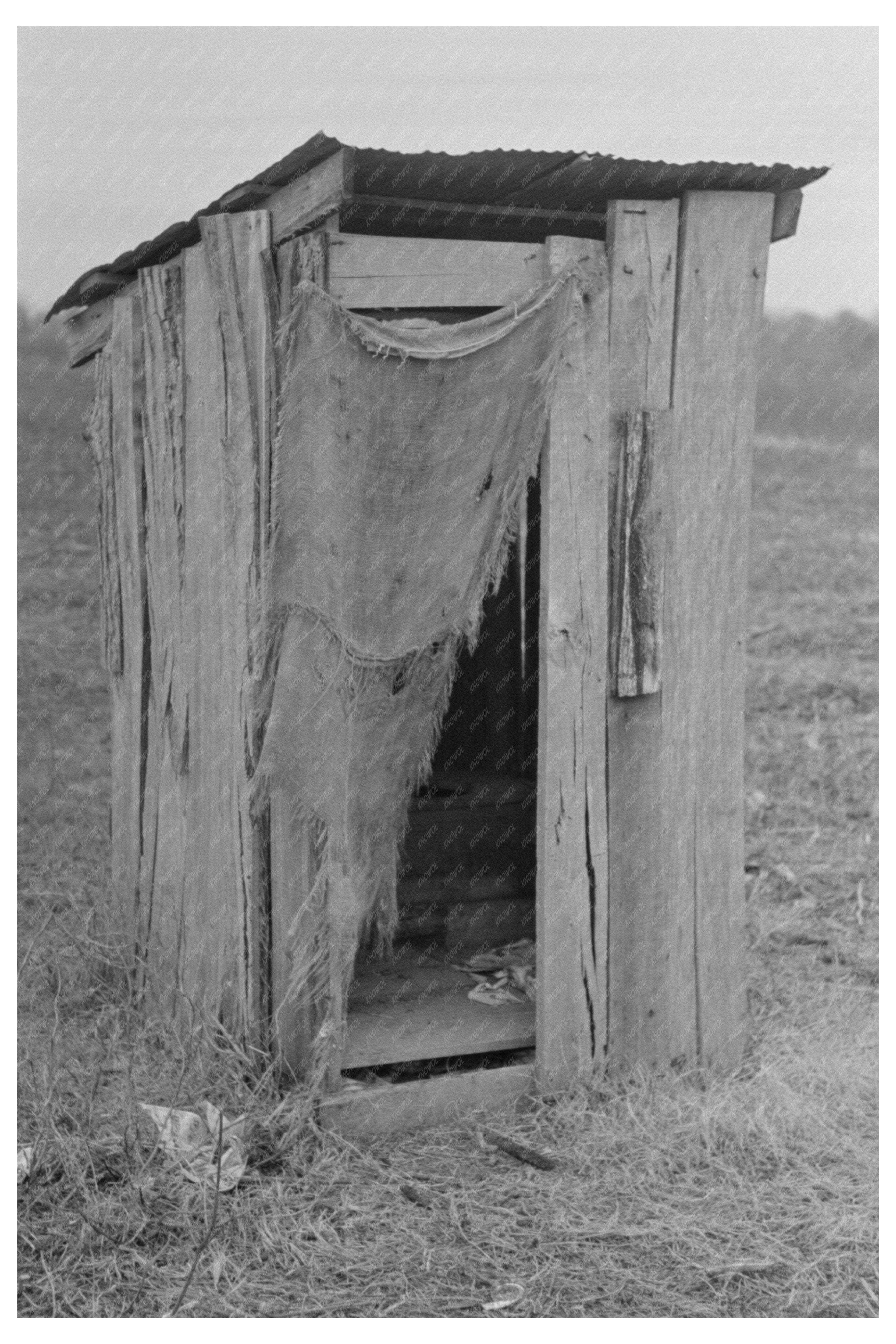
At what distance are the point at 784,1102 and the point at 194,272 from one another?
10.8 feet

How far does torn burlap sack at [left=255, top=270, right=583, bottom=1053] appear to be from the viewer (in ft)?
12.5

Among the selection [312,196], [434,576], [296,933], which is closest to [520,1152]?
[296,933]

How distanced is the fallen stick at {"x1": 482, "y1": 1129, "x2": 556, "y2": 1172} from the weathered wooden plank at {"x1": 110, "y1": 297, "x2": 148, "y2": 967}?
1758mm

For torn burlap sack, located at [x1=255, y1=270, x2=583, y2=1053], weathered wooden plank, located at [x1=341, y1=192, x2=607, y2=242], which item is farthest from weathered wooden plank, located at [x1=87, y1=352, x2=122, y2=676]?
torn burlap sack, located at [x1=255, y1=270, x2=583, y2=1053]

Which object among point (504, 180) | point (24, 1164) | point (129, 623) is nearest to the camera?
point (24, 1164)

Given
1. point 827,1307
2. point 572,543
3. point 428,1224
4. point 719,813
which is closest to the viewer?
point 827,1307

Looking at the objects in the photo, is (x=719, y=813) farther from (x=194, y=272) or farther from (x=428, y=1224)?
(x=194, y=272)

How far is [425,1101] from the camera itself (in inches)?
171

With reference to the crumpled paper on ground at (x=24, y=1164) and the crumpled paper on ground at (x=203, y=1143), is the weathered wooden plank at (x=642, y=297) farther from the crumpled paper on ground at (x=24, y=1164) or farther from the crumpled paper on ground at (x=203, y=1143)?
the crumpled paper on ground at (x=24, y=1164)

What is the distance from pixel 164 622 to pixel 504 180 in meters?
1.95

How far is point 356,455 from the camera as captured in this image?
3.83m

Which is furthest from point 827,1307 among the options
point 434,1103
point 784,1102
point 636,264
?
point 636,264

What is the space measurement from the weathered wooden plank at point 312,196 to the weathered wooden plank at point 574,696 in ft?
2.36

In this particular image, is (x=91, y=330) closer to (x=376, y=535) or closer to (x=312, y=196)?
Answer: (x=312, y=196)
